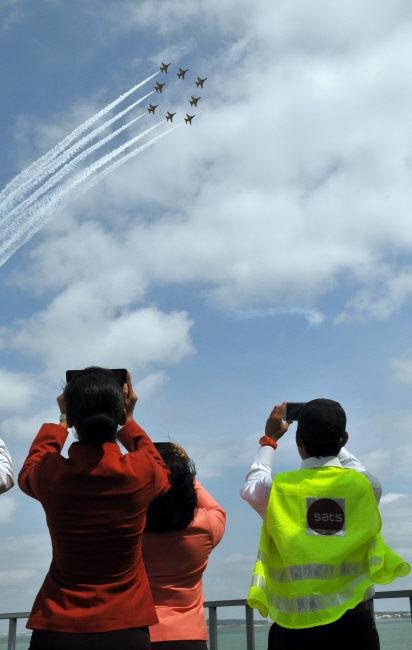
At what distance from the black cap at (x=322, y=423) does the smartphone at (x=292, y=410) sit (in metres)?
0.26

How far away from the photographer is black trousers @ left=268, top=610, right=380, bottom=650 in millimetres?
3518

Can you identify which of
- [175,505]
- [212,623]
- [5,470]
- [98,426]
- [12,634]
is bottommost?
[12,634]

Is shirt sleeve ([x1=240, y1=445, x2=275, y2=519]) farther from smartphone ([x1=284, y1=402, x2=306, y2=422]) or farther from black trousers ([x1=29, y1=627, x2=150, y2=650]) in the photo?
black trousers ([x1=29, y1=627, x2=150, y2=650])

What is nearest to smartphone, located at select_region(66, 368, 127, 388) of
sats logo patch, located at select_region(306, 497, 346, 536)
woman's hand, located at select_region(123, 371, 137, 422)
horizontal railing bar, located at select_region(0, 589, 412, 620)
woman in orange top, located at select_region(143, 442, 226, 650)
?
woman's hand, located at select_region(123, 371, 137, 422)

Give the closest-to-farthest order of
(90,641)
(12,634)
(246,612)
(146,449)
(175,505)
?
1. (90,641)
2. (146,449)
3. (175,505)
4. (246,612)
5. (12,634)

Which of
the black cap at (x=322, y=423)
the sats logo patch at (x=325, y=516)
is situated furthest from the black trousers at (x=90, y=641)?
the black cap at (x=322, y=423)

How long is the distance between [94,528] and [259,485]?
3.28 feet

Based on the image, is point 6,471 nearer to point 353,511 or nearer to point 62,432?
point 62,432

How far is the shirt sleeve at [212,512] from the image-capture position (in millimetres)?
4141

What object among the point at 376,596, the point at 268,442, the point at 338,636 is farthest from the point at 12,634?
the point at 338,636

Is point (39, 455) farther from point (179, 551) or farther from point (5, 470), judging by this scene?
point (179, 551)

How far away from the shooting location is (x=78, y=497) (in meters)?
3.22

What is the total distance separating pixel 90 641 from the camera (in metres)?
3.06

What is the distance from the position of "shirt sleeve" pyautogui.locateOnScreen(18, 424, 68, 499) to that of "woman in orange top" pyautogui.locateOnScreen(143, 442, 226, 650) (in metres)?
0.76
